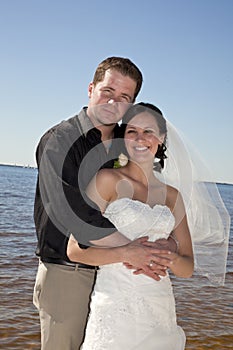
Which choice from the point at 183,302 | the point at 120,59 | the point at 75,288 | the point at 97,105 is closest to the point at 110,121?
the point at 97,105

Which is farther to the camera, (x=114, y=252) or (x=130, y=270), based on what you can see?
(x=130, y=270)

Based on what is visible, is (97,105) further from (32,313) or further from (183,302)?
(183,302)

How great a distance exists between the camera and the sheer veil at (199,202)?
3750mm

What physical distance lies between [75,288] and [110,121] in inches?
46.9

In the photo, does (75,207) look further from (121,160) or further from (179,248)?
(179,248)

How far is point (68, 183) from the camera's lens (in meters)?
2.93

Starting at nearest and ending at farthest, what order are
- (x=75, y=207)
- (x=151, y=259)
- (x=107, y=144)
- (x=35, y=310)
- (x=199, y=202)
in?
(x=75, y=207) < (x=151, y=259) < (x=107, y=144) < (x=199, y=202) < (x=35, y=310)

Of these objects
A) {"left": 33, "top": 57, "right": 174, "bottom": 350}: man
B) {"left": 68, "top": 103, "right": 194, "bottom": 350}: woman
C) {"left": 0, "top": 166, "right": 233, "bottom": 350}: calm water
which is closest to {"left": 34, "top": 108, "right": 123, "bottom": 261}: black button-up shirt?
{"left": 33, "top": 57, "right": 174, "bottom": 350}: man

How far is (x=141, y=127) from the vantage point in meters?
3.39

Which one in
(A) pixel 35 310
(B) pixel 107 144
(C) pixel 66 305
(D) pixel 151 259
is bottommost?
(A) pixel 35 310

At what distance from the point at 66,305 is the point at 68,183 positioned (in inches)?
35.3

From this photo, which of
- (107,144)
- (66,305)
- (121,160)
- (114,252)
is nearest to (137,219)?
(114,252)

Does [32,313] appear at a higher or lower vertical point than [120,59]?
lower

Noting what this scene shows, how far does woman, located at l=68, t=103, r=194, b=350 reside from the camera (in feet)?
10.2
